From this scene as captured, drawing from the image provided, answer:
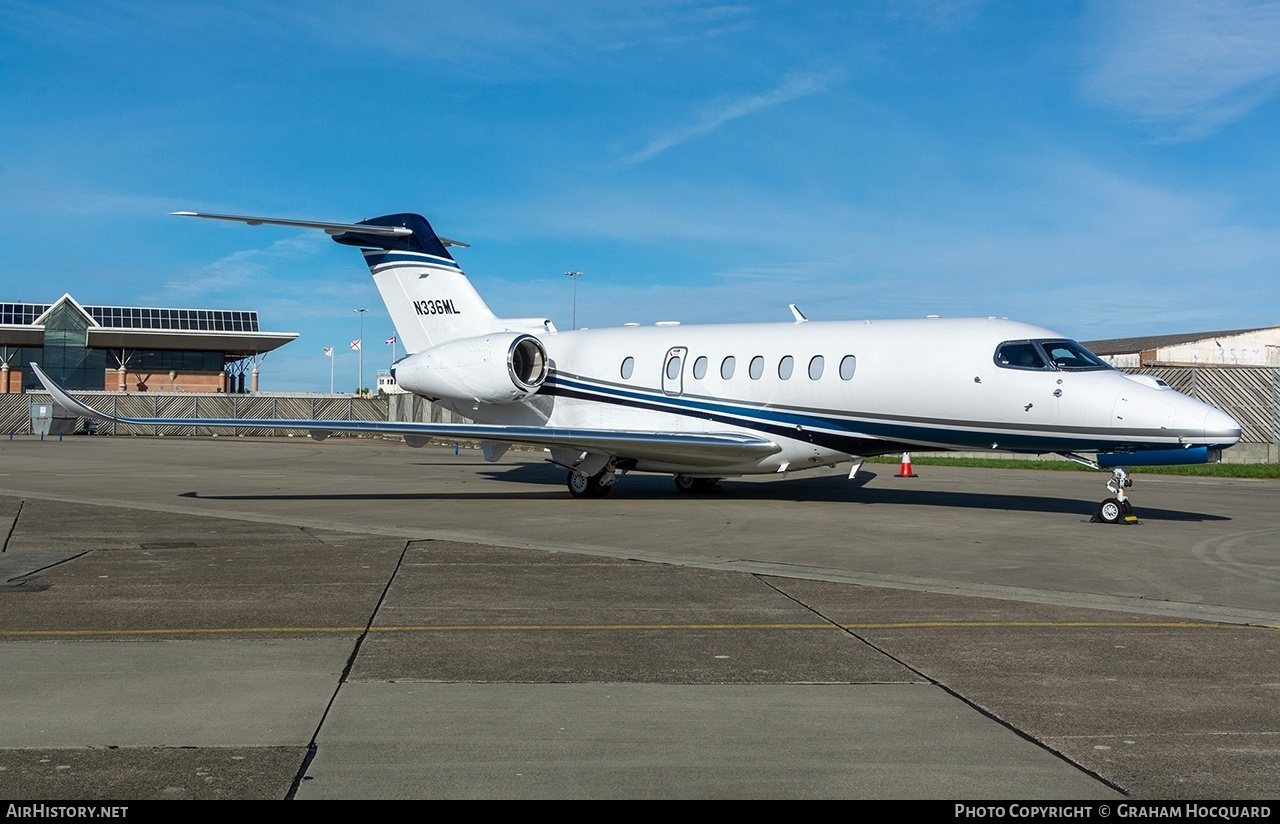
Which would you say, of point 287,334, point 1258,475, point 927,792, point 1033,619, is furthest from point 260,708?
point 287,334

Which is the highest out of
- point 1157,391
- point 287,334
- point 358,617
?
point 287,334

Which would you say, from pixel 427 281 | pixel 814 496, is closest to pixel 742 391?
pixel 814 496

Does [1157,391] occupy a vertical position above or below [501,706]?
above

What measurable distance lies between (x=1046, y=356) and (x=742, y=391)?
4.97 metres

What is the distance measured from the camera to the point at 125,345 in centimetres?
→ 7325

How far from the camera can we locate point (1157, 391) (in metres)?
14.4

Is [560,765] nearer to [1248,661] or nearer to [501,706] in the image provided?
[501,706]

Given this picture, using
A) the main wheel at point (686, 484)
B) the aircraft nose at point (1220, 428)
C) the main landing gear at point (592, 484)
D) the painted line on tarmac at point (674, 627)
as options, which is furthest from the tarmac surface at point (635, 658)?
the main wheel at point (686, 484)

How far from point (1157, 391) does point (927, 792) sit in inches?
463

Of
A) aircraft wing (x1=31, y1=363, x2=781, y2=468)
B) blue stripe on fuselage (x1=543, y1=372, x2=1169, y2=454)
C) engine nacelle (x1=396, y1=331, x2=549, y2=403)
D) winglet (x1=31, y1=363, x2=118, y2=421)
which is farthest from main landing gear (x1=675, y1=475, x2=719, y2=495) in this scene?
winglet (x1=31, y1=363, x2=118, y2=421)

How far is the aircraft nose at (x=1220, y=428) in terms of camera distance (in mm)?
13602

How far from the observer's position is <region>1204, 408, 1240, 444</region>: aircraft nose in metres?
13.6

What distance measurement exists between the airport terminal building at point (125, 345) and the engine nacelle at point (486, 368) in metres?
56.2

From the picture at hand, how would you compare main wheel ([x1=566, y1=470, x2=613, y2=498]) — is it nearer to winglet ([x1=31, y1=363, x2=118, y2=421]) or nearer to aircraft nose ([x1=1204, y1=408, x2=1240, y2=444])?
winglet ([x1=31, y1=363, x2=118, y2=421])
